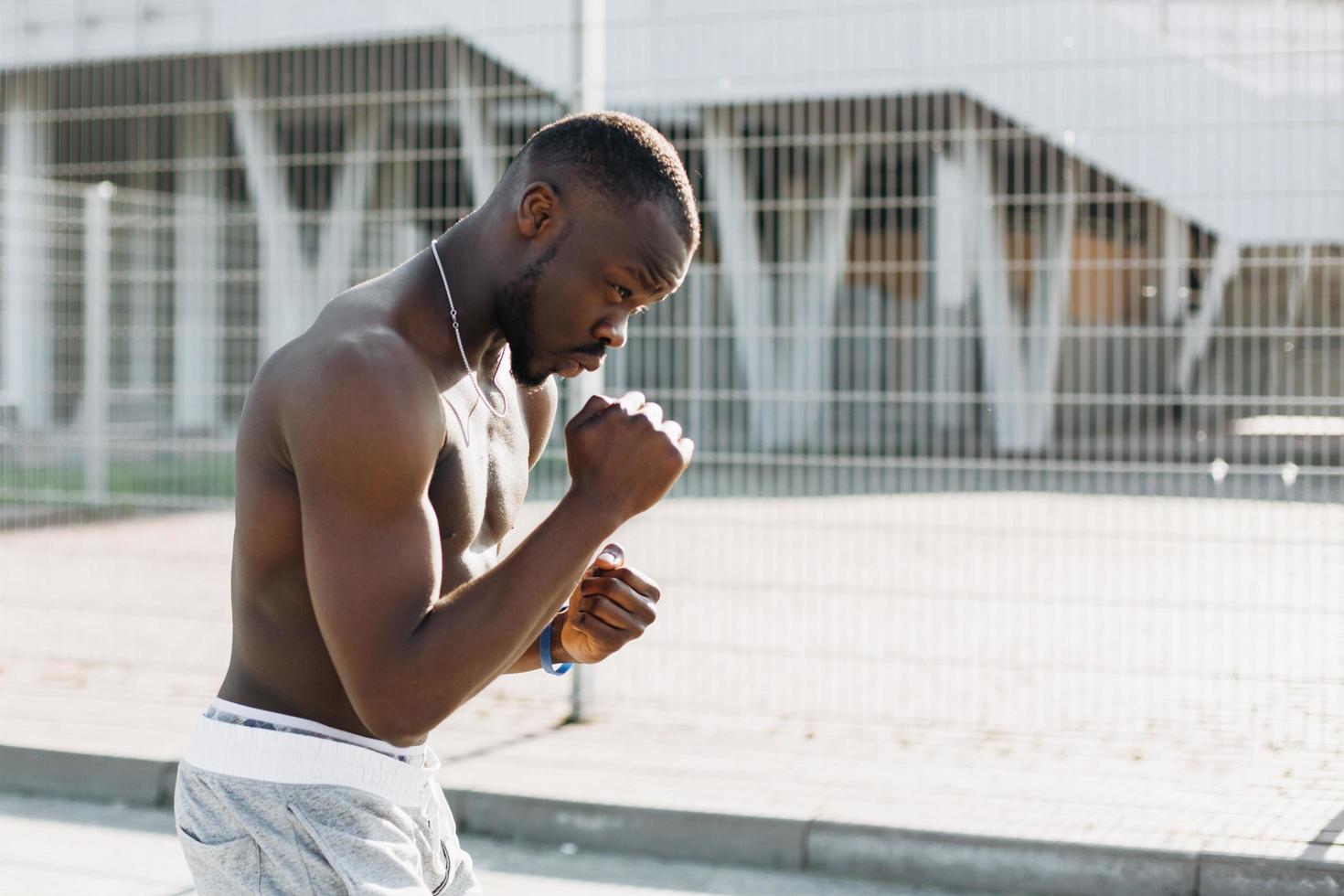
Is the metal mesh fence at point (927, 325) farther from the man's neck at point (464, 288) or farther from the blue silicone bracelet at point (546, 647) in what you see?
the man's neck at point (464, 288)

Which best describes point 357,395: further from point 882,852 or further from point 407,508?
point 882,852

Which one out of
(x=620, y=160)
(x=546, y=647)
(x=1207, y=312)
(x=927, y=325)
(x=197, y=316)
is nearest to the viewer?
(x=620, y=160)

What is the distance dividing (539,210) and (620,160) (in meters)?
0.11

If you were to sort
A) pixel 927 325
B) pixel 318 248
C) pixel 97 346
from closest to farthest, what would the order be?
1. pixel 927 325
2. pixel 318 248
3. pixel 97 346

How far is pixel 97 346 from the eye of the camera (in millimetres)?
9477

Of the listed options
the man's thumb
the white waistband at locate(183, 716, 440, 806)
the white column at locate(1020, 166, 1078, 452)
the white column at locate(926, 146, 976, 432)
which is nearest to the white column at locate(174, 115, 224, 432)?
the white column at locate(926, 146, 976, 432)

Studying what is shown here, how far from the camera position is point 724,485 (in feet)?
24.8

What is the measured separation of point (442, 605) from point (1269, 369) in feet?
17.1

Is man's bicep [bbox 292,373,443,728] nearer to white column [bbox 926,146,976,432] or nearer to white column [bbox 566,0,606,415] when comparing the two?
white column [bbox 566,0,606,415]

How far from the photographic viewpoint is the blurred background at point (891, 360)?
19.7ft

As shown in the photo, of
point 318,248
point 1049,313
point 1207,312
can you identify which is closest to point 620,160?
point 1207,312

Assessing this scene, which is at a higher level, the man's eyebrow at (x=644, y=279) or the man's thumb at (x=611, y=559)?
the man's eyebrow at (x=644, y=279)

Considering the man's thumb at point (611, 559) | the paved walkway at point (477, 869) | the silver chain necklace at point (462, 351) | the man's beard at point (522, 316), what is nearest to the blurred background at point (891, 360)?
the paved walkway at point (477, 869)

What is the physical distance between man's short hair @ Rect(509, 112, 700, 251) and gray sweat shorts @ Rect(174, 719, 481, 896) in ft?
2.45
